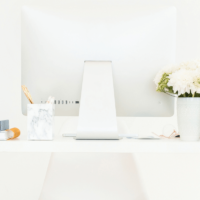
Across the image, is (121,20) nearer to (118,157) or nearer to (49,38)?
(49,38)

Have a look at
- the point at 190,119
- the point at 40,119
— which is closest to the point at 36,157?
the point at 40,119

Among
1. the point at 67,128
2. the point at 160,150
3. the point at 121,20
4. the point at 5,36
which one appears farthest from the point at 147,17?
the point at 5,36

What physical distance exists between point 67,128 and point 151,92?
671 mm

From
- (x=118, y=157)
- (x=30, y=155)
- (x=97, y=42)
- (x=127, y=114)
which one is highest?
(x=97, y=42)

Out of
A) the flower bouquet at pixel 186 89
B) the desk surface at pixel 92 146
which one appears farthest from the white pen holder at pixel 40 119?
the flower bouquet at pixel 186 89

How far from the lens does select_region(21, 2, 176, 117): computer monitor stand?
107 cm

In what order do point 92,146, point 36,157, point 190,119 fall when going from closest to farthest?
1. point 92,146
2. point 190,119
3. point 36,157

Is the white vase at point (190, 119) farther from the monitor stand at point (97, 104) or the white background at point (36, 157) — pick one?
the white background at point (36, 157)

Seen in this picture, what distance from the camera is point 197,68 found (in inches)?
39.4

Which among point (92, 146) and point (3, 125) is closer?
point (92, 146)

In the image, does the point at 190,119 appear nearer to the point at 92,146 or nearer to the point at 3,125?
the point at 92,146

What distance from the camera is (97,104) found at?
101 centimetres

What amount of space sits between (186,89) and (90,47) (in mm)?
388

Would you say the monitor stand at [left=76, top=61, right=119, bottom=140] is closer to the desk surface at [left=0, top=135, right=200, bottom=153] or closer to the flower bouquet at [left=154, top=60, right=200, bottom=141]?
the desk surface at [left=0, top=135, right=200, bottom=153]
